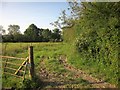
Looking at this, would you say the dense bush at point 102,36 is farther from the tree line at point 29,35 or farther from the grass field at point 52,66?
the tree line at point 29,35

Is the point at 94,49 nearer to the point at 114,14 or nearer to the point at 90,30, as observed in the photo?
the point at 90,30

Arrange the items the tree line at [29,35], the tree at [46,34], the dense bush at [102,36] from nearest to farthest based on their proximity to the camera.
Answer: the dense bush at [102,36], the tree line at [29,35], the tree at [46,34]

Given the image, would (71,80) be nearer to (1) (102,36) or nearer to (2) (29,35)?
(1) (102,36)

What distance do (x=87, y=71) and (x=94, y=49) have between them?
0.93 m

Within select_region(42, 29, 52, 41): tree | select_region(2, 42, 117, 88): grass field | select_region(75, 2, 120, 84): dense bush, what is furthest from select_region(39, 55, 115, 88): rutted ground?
select_region(42, 29, 52, 41): tree

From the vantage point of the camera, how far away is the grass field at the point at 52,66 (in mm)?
7531

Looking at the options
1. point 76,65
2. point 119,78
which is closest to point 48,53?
point 76,65

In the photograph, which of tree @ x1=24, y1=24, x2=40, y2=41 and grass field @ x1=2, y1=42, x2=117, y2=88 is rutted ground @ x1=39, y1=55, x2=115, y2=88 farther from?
tree @ x1=24, y1=24, x2=40, y2=41

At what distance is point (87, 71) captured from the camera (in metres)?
9.29

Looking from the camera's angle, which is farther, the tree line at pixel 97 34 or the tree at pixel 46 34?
the tree at pixel 46 34

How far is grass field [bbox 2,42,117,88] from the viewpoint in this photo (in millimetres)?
7531

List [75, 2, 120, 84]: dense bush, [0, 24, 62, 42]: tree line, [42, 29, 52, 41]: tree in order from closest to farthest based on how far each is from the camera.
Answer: [75, 2, 120, 84]: dense bush < [0, 24, 62, 42]: tree line < [42, 29, 52, 41]: tree

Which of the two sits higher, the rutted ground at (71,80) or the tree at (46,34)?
the tree at (46,34)

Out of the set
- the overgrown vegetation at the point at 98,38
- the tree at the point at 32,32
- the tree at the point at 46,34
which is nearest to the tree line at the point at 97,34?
the overgrown vegetation at the point at 98,38
